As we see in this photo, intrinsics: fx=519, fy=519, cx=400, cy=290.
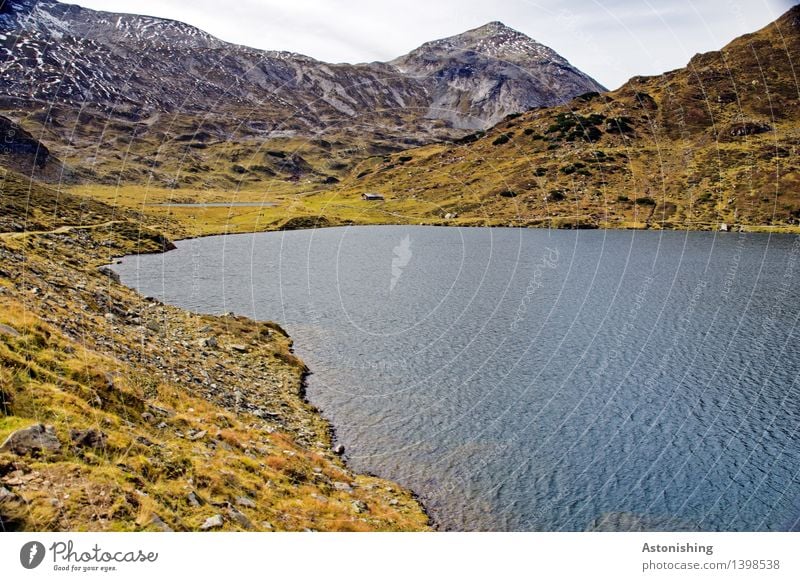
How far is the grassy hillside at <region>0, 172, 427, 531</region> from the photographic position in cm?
1850

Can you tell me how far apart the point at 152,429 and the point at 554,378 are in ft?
124

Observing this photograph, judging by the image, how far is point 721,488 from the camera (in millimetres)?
33219

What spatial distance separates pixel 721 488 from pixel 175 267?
105 meters

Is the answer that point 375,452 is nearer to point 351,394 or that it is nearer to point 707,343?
point 351,394

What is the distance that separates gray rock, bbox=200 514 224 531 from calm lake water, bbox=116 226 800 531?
1389 cm

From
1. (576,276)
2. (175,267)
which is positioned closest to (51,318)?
(175,267)

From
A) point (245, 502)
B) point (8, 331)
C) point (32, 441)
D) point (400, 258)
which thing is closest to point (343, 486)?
point (245, 502)

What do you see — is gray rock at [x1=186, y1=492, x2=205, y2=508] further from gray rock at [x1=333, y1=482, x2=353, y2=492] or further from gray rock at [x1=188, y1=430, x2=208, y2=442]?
gray rock at [x1=333, y1=482, x2=353, y2=492]

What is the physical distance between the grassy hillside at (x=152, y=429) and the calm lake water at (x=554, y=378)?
182 inches

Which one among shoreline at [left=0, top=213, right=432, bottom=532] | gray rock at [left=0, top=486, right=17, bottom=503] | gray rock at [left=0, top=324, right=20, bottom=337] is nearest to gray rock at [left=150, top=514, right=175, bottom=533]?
shoreline at [left=0, top=213, right=432, bottom=532]

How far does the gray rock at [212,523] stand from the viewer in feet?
64.8

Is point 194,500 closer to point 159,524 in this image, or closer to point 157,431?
point 159,524

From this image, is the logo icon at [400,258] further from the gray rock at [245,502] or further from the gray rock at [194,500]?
the gray rock at [194,500]

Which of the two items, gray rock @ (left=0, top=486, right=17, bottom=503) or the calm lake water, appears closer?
gray rock @ (left=0, top=486, right=17, bottom=503)
